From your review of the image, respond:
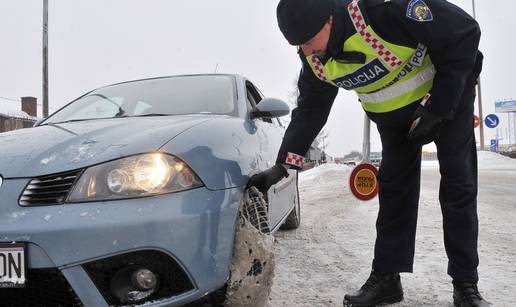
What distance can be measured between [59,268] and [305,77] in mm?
1456

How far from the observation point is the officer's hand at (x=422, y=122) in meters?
1.88

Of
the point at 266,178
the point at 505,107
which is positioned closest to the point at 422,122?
the point at 266,178

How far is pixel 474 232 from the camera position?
2039 millimetres

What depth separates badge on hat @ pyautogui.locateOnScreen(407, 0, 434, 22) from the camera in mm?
1809

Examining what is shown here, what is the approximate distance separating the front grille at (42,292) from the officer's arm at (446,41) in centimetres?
154

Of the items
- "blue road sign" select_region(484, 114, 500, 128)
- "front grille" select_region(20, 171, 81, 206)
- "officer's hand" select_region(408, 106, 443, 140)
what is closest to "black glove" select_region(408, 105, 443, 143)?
"officer's hand" select_region(408, 106, 443, 140)

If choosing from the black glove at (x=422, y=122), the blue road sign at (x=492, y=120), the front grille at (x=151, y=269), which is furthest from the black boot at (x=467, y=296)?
the blue road sign at (x=492, y=120)

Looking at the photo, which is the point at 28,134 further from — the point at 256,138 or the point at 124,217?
the point at 256,138

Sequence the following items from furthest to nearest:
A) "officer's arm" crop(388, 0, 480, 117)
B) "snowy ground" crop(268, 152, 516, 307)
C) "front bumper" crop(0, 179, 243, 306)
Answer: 1. "snowy ground" crop(268, 152, 516, 307)
2. "officer's arm" crop(388, 0, 480, 117)
3. "front bumper" crop(0, 179, 243, 306)

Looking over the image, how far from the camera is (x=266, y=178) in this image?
6.71 feet

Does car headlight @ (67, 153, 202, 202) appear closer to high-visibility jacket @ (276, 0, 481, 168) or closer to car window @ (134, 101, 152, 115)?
high-visibility jacket @ (276, 0, 481, 168)

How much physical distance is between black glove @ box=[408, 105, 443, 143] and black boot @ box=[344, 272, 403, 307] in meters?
0.74

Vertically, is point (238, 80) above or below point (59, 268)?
above

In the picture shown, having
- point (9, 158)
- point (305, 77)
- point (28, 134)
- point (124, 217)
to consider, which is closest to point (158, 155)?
point (124, 217)
